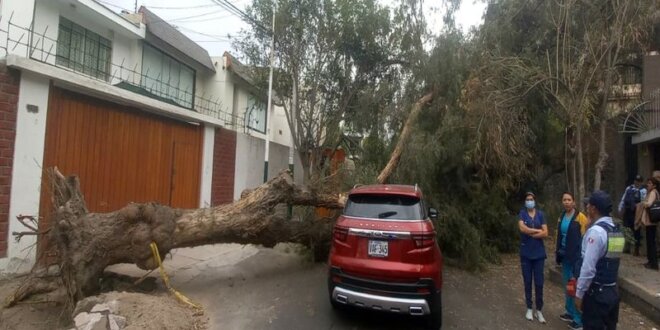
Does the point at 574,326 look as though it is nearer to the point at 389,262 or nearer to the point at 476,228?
the point at 389,262

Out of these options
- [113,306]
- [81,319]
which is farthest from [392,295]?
[81,319]

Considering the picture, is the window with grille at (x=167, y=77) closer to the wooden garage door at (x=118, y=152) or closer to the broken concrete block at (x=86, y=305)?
the wooden garage door at (x=118, y=152)

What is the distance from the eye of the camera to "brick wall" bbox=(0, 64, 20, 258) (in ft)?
20.6

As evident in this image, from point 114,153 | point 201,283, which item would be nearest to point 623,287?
point 201,283

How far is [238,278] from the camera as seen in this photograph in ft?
23.4

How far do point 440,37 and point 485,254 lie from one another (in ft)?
16.5

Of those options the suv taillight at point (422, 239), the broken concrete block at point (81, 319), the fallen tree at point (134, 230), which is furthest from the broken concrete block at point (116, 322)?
the suv taillight at point (422, 239)

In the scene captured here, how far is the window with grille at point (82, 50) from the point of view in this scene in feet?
36.8

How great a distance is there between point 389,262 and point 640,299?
461 centimetres

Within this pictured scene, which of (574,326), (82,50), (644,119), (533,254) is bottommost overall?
(574,326)

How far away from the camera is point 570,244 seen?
578 cm

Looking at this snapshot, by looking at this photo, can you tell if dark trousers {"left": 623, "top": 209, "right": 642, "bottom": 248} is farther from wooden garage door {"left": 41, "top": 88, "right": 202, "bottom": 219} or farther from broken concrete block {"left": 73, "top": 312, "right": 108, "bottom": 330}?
wooden garage door {"left": 41, "top": 88, "right": 202, "bottom": 219}

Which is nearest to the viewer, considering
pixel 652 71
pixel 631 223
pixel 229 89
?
pixel 631 223

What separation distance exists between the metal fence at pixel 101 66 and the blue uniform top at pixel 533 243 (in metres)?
8.92
